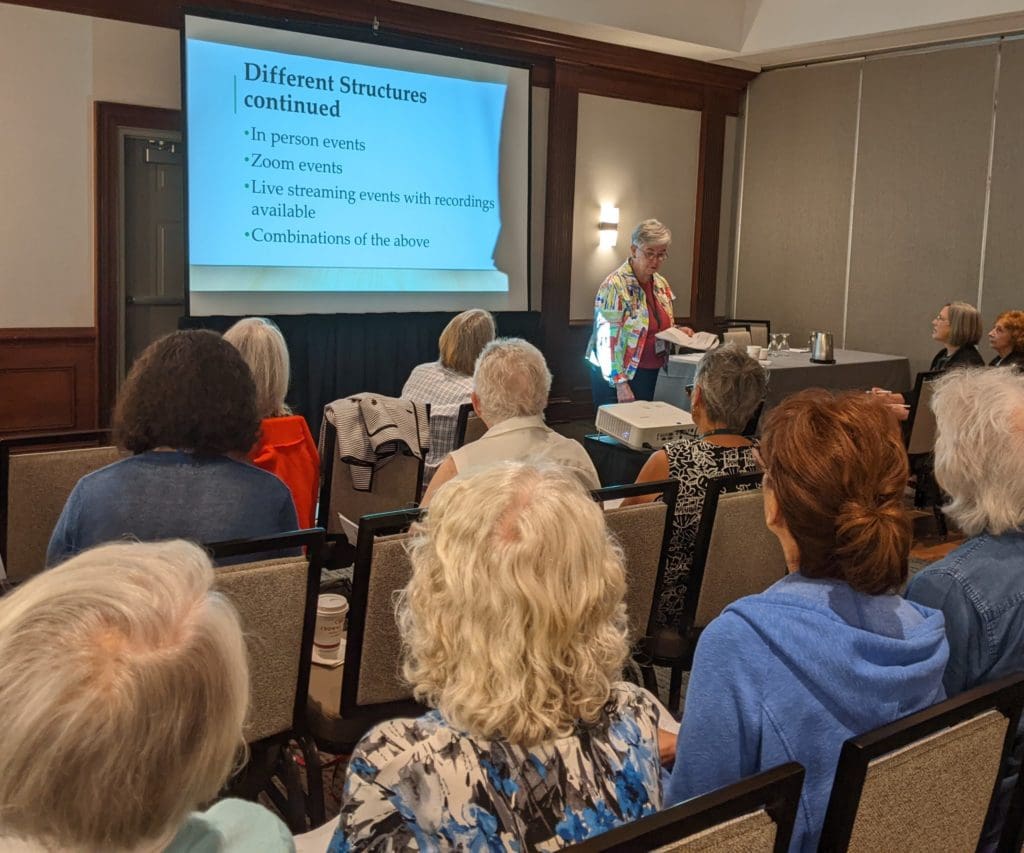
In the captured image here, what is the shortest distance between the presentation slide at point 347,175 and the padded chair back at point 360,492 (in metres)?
3.22

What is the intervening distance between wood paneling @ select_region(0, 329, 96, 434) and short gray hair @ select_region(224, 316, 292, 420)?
3.26 m

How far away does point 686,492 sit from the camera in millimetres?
2561


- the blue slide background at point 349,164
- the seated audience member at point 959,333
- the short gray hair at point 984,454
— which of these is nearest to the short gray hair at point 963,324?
the seated audience member at point 959,333

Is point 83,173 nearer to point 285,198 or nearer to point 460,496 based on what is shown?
point 285,198

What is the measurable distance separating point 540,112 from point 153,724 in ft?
23.4

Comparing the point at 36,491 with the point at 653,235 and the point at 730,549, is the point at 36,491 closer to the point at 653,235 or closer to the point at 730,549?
the point at 730,549

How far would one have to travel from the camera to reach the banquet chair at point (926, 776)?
1.09m

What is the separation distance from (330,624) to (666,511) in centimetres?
81

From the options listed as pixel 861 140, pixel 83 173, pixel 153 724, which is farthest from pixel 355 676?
pixel 861 140

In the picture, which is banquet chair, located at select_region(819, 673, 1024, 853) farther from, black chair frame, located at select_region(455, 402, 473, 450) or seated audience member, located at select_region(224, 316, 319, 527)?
black chair frame, located at select_region(455, 402, 473, 450)

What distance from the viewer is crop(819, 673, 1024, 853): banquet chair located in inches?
43.0

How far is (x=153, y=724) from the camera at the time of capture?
0.80 meters

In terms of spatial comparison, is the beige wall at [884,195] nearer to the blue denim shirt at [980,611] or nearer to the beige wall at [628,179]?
the beige wall at [628,179]

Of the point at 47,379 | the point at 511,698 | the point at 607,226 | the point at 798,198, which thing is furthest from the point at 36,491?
the point at 798,198
